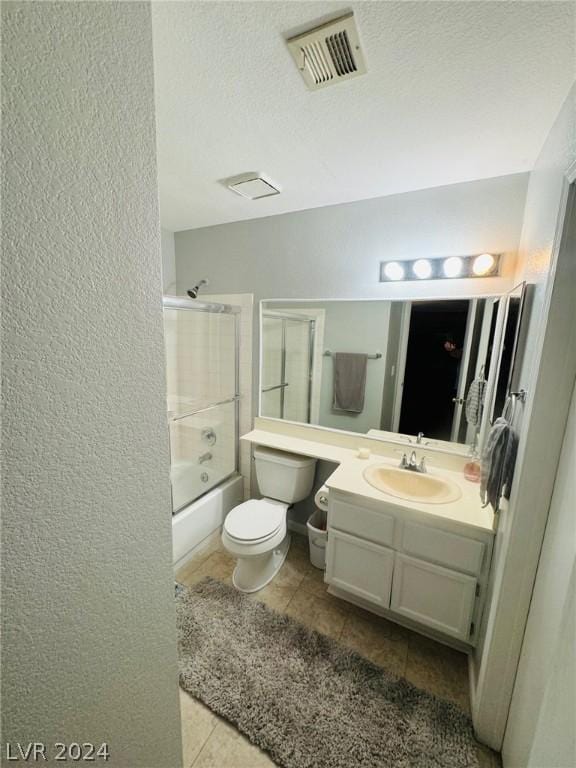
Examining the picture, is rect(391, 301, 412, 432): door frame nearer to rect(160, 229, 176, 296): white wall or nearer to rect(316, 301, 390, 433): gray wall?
rect(316, 301, 390, 433): gray wall

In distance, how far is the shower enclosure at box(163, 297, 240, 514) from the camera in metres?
2.50

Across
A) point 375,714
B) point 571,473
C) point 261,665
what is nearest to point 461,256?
point 571,473

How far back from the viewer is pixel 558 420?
978 millimetres

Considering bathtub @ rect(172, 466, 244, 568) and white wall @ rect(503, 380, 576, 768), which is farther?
bathtub @ rect(172, 466, 244, 568)

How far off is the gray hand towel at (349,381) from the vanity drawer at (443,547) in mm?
845

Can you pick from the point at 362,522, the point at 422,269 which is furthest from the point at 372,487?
the point at 422,269

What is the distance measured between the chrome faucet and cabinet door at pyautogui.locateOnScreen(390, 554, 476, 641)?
484 mm

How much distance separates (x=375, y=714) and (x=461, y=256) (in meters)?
2.23

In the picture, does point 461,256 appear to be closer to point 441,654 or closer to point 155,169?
point 155,169

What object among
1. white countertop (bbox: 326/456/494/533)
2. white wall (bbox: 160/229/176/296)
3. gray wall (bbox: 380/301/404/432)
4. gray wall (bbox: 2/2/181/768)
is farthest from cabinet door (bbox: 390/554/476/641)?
white wall (bbox: 160/229/176/296)

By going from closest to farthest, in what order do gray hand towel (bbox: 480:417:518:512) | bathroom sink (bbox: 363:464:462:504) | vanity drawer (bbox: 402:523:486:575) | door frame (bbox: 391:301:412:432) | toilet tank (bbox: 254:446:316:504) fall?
1. gray hand towel (bbox: 480:417:518:512)
2. vanity drawer (bbox: 402:523:486:575)
3. bathroom sink (bbox: 363:464:462:504)
4. door frame (bbox: 391:301:412:432)
5. toilet tank (bbox: 254:446:316:504)

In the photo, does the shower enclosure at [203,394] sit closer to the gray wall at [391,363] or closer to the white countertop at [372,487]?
the white countertop at [372,487]

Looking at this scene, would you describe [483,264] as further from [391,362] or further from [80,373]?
[80,373]

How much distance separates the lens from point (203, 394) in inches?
102
